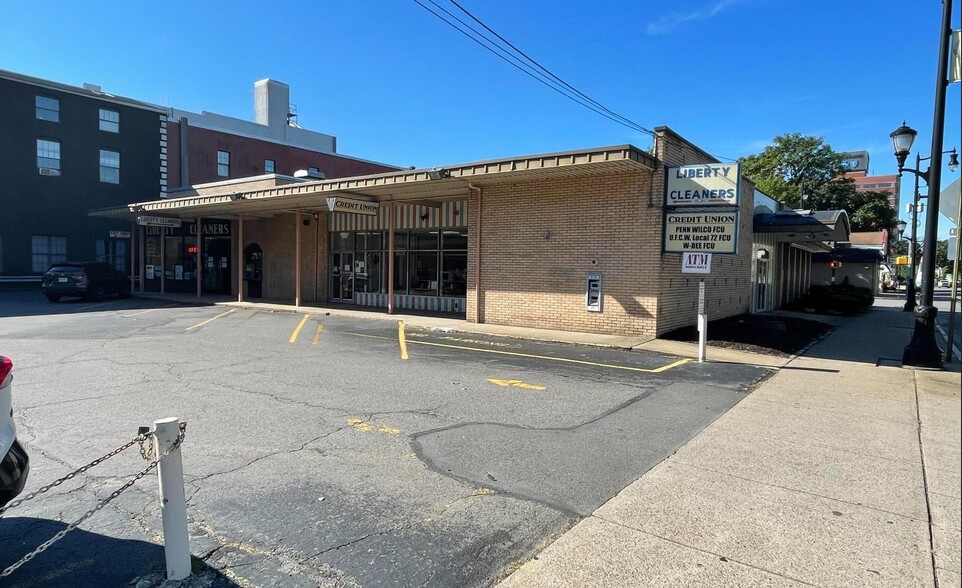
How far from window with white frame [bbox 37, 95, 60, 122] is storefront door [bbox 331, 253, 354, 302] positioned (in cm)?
1878

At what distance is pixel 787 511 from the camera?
13.6ft

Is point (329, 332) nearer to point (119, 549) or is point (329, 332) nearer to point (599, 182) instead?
point (599, 182)

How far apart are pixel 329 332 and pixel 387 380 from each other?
645 centimetres

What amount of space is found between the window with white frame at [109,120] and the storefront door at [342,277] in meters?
18.1

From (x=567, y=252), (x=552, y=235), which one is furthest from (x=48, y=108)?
(x=567, y=252)

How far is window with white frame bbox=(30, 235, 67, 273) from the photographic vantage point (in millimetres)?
29484

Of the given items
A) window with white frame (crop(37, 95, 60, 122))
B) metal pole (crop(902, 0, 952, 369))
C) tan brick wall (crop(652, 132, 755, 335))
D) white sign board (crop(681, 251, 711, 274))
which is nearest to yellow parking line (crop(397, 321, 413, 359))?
white sign board (crop(681, 251, 711, 274))

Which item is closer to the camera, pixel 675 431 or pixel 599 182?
pixel 675 431

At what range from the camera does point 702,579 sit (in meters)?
3.20

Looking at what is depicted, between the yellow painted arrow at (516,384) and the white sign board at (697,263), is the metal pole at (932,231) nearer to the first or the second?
the white sign board at (697,263)

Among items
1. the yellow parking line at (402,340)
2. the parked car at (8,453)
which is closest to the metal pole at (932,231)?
the yellow parking line at (402,340)

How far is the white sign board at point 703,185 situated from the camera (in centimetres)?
1188

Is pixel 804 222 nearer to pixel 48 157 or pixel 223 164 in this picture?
pixel 223 164

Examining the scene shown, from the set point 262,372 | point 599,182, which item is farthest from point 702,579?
point 599,182
